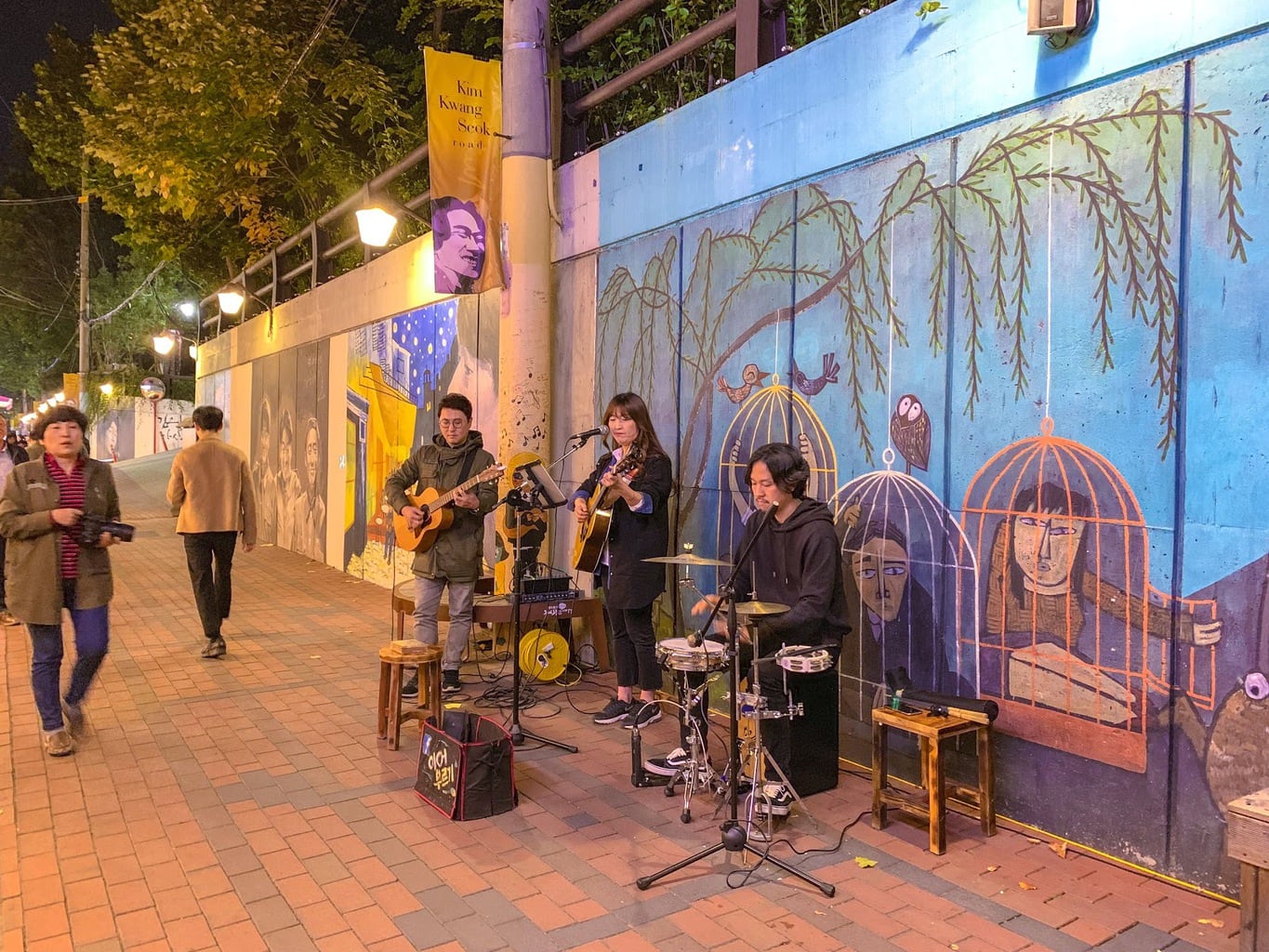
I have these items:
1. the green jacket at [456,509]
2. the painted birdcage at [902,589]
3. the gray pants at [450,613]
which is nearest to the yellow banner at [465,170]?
the green jacket at [456,509]

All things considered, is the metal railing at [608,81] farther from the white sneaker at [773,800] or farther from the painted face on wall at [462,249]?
the white sneaker at [773,800]

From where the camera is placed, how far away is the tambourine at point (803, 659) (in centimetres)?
415

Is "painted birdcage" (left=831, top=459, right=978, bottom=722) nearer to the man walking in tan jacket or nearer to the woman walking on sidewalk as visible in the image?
the woman walking on sidewalk

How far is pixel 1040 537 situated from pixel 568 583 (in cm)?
347

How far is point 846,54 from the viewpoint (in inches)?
204

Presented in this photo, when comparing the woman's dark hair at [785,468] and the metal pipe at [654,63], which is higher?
the metal pipe at [654,63]

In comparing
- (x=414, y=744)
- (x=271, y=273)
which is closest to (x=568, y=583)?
(x=414, y=744)

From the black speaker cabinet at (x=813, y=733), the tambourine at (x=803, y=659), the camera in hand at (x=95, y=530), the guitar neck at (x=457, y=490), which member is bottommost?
the black speaker cabinet at (x=813, y=733)

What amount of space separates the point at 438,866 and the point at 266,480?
13.8 m

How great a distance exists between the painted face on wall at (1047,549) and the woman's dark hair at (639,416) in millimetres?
2265

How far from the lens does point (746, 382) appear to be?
5863 millimetres

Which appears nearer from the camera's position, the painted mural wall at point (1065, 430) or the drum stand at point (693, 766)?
the painted mural wall at point (1065, 430)

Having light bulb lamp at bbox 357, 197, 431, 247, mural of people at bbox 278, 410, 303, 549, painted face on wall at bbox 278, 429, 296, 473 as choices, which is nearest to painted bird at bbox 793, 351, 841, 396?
light bulb lamp at bbox 357, 197, 431, 247

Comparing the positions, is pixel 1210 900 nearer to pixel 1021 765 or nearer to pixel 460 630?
pixel 1021 765
